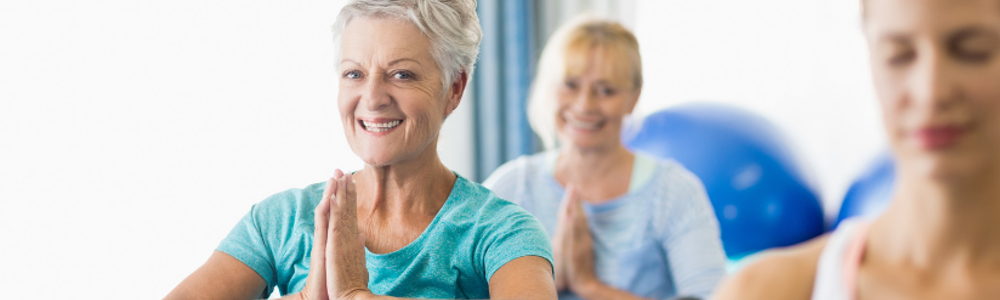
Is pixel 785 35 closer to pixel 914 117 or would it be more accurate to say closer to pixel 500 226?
pixel 500 226

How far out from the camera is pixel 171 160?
7.61ft

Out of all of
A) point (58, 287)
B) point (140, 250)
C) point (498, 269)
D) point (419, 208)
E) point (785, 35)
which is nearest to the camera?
point (498, 269)

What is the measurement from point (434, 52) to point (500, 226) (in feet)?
0.95

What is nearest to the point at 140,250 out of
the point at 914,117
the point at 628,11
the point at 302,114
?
the point at 302,114

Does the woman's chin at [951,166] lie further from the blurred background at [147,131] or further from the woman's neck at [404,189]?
the blurred background at [147,131]

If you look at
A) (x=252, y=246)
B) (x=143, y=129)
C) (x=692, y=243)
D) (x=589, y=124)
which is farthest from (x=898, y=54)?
(x=143, y=129)

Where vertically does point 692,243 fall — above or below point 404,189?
below

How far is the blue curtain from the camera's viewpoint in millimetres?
3582

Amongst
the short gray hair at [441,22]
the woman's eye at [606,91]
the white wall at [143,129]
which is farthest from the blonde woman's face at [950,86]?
the white wall at [143,129]

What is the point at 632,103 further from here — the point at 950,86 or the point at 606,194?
the point at 950,86

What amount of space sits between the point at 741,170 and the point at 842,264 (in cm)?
237

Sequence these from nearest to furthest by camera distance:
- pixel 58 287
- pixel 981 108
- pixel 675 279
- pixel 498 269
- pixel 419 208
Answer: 1. pixel 981 108
2. pixel 498 269
3. pixel 419 208
4. pixel 675 279
5. pixel 58 287

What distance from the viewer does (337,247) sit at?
1.15m

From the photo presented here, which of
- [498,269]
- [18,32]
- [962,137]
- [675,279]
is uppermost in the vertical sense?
[18,32]
